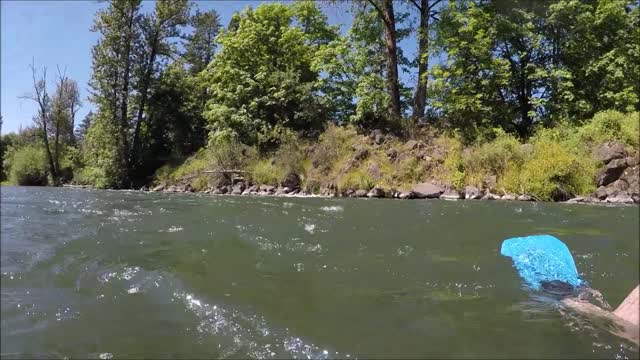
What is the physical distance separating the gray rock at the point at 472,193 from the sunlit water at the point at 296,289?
4.44m

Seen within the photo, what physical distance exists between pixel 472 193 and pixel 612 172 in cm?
312

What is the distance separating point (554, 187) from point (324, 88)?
35.8 feet

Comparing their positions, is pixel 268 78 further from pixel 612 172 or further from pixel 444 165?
pixel 612 172

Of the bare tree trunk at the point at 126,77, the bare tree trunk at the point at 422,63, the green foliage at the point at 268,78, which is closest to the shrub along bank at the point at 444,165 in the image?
the green foliage at the point at 268,78

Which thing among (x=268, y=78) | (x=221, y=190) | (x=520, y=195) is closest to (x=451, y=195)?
(x=520, y=195)

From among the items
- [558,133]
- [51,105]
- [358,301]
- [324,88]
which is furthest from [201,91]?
[358,301]

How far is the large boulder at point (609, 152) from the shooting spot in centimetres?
1144

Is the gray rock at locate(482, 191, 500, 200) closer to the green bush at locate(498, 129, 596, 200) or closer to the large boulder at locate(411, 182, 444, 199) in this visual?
the green bush at locate(498, 129, 596, 200)

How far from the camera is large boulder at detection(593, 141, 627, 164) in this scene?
11.4 meters

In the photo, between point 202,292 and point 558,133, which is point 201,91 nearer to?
point 558,133

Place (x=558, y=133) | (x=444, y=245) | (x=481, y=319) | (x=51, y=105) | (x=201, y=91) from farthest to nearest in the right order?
1. (x=51, y=105)
2. (x=201, y=91)
3. (x=558, y=133)
4. (x=444, y=245)
5. (x=481, y=319)

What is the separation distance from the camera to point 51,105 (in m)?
36.4

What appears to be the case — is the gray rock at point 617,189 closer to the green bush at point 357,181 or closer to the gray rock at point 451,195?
the gray rock at point 451,195

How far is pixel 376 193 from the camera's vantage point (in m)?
14.2
